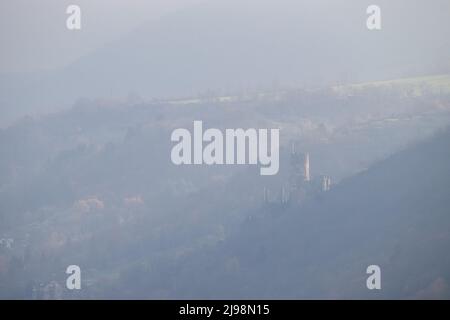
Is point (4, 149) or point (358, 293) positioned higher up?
point (4, 149)

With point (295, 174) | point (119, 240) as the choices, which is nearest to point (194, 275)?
point (119, 240)

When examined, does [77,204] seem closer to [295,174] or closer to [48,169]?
[48,169]

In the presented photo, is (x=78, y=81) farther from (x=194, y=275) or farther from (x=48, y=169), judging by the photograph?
(x=194, y=275)

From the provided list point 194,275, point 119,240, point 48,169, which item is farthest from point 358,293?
point 48,169
